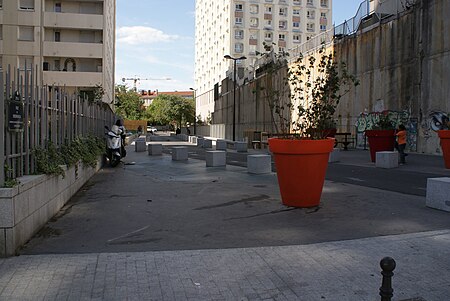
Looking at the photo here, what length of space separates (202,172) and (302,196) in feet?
23.8

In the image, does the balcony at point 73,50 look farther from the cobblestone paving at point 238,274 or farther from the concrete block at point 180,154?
the cobblestone paving at point 238,274

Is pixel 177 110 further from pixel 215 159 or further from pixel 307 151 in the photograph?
pixel 307 151

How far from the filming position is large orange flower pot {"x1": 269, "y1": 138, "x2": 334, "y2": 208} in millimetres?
7613

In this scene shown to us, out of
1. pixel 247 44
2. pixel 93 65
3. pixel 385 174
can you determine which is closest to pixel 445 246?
pixel 385 174

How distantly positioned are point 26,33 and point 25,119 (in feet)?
149

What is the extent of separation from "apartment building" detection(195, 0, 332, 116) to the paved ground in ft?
244

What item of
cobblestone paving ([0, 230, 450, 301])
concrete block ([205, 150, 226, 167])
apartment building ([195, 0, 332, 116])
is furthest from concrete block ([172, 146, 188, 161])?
apartment building ([195, 0, 332, 116])

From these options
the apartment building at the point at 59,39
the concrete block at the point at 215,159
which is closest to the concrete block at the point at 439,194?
the concrete block at the point at 215,159

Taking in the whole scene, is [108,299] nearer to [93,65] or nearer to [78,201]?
[78,201]

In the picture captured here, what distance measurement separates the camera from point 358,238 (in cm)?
593

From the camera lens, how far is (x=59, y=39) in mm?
48406

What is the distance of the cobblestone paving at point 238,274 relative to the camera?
13.3ft

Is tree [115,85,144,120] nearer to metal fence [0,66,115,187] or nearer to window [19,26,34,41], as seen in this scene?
window [19,26,34,41]

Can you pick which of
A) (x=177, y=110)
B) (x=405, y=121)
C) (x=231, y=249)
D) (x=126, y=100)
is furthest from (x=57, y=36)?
(x=177, y=110)
